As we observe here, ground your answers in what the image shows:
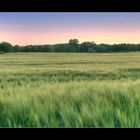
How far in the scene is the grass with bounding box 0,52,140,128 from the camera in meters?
2.51

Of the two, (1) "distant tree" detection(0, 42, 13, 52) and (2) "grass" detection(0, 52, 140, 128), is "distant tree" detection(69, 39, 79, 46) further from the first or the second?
(1) "distant tree" detection(0, 42, 13, 52)

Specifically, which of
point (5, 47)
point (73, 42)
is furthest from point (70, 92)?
point (5, 47)

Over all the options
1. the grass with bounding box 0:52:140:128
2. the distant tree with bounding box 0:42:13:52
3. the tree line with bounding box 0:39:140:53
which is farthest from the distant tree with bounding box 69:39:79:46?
the distant tree with bounding box 0:42:13:52

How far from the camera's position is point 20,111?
102 inches

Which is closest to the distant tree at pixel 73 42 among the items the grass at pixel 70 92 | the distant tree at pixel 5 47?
the grass at pixel 70 92

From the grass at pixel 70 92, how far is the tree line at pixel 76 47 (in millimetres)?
53

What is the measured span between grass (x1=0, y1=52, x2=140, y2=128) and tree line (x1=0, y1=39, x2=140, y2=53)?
53 mm

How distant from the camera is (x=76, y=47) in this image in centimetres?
293

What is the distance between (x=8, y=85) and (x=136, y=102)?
872mm

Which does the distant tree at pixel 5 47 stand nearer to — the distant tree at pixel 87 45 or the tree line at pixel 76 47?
the tree line at pixel 76 47

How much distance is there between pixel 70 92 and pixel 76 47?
40 centimetres

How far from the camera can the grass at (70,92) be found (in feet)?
8.22
